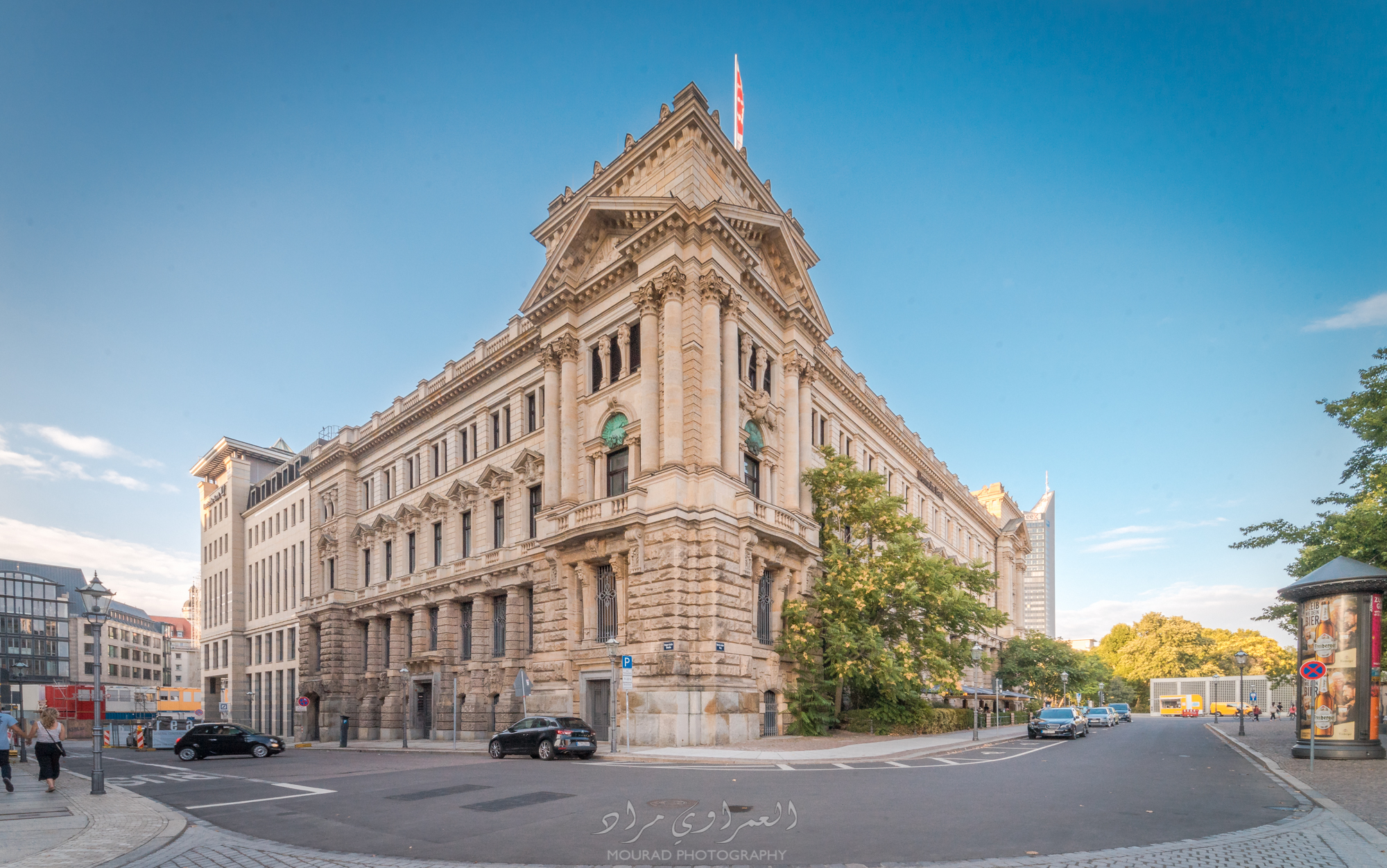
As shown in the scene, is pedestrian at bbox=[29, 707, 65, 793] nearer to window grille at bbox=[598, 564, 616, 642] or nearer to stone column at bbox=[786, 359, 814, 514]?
window grille at bbox=[598, 564, 616, 642]

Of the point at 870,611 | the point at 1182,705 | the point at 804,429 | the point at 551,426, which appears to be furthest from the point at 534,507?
the point at 1182,705

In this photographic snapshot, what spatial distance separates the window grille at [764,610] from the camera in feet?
114

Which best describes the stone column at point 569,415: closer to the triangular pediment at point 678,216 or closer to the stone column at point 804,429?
the triangular pediment at point 678,216

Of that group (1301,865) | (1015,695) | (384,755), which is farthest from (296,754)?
(1015,695)

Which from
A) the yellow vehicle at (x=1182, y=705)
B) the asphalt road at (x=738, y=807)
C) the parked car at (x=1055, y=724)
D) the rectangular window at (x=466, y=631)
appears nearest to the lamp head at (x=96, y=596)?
the asphalt road at (x=738, y=807)

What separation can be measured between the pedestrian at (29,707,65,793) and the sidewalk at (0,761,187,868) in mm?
425

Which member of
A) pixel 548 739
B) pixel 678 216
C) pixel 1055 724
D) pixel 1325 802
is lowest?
pixel 1055 724

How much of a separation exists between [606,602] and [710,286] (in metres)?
13.0

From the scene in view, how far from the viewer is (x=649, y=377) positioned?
34.1 m

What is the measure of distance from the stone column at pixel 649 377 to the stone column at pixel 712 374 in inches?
72.3

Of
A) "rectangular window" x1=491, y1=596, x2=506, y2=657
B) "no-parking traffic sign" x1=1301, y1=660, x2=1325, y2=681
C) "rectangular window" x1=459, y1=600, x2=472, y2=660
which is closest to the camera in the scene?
"no-parking traffic sign" x1=1301, y1=660, x2=1325, y2=681

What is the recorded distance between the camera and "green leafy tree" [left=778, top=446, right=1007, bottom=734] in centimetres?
3478

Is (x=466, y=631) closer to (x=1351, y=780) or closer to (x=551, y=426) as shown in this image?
(x=551, y=426)

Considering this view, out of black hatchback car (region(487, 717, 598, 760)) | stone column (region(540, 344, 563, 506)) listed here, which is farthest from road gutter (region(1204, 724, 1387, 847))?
stone column (region(540, 344, 563, 506))
